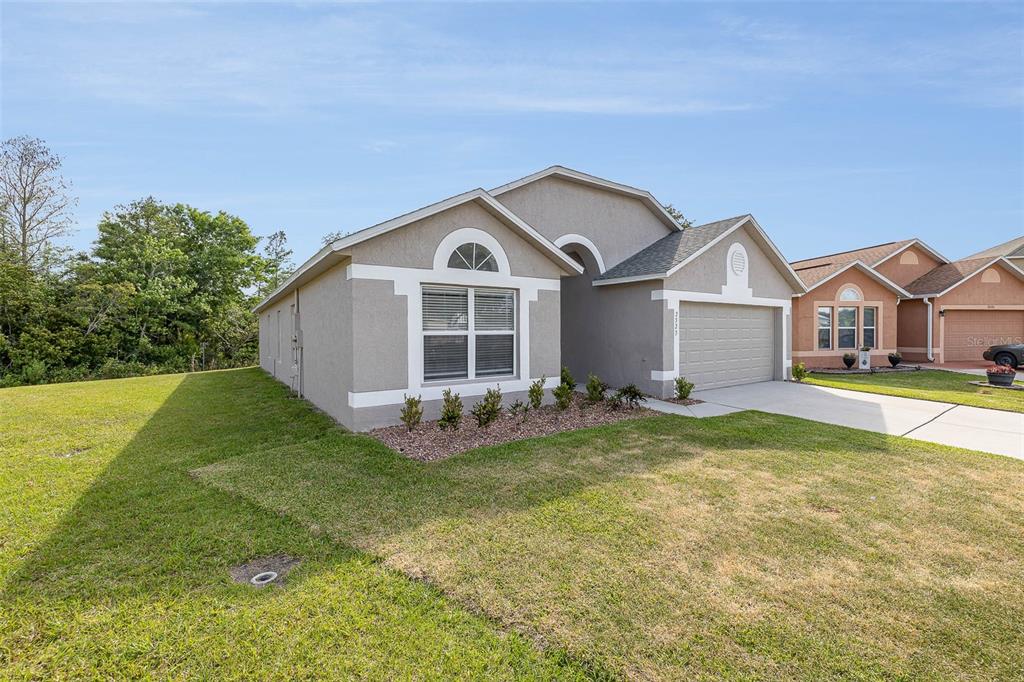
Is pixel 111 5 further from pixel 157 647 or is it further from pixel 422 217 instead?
pixel 157 647

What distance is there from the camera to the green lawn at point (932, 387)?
1061 cm

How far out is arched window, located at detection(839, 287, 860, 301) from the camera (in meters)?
18.1

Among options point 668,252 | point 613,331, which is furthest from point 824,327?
point 613,331

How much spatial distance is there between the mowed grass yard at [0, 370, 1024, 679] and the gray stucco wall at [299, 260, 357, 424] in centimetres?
192

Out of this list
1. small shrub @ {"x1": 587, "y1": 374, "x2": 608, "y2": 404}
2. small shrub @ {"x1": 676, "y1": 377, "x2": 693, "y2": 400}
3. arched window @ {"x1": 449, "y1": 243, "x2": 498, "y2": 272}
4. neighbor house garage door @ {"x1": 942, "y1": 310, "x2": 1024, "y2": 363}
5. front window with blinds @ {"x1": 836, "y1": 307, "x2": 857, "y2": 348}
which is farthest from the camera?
neighbor house garage door @ {"x1": 942, "y1": 310, "x2": 1024, "y2": 363}

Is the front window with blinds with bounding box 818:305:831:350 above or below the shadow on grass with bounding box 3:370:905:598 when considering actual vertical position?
above

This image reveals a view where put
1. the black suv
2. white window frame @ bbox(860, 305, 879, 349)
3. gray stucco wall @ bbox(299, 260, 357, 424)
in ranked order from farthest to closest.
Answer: white window frame @ bbox(860, 305, 879, 349), the black suv, gray stucco wall @ bbox(299, 260, 357, 424)

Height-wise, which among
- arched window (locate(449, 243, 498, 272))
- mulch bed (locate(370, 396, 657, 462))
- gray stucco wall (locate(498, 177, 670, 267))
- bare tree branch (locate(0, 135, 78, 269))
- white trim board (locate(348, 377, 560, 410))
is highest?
bare tree branch (locate(0, 135, 78, 269))

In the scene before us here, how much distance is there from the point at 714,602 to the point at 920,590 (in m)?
1.58

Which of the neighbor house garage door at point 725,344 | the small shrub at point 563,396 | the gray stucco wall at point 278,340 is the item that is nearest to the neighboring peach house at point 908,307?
the neighbor house garage door at point 725,344

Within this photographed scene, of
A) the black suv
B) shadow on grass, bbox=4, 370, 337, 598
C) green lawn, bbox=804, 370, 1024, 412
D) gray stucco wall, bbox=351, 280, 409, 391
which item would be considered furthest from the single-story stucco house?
the black suv

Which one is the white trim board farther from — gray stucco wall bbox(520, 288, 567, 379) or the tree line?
the tree line

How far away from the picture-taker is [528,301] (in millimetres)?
9633

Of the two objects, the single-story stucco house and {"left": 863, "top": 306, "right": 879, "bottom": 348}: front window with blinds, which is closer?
the single-story stucco house
